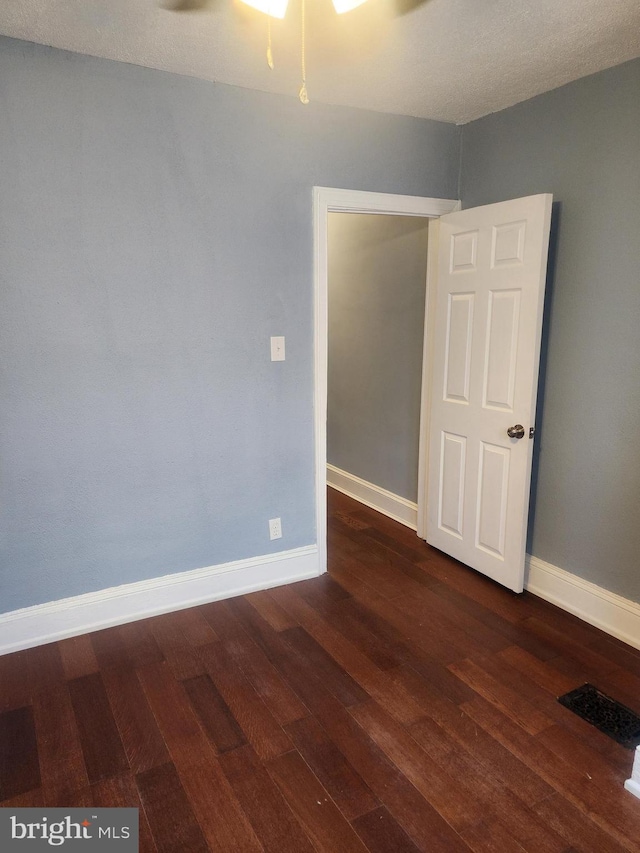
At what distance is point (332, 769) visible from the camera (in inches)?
70.8

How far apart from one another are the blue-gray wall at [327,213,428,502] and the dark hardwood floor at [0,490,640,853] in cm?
126

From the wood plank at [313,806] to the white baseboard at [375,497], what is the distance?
2043 mm

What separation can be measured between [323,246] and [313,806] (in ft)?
7.65

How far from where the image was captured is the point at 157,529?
2656 mm

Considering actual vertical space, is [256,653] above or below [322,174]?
below

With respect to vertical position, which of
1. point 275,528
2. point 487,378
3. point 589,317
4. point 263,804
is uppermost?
point 589,317

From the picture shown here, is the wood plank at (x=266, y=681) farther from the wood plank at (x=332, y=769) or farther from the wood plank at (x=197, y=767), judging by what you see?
the wood plank at (x=197, y=767)

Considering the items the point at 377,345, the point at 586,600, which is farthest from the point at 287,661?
the point at 377,345

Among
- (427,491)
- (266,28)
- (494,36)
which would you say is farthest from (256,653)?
(494,36)

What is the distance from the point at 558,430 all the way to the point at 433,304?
3.52 ft

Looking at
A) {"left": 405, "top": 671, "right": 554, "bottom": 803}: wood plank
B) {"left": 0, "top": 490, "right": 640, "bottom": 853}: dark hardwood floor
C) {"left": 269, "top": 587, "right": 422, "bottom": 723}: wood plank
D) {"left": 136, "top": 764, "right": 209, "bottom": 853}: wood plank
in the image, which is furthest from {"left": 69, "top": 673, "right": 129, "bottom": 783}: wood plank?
{"left": 405, "top": 671, "right": 554, "bottom": 803}: wood plank

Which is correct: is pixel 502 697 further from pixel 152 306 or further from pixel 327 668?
pixel 152 306

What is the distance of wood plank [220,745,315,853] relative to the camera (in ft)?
5.12

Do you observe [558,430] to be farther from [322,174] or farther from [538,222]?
[322,174]
